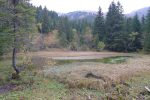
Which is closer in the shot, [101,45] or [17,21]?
[17,21]

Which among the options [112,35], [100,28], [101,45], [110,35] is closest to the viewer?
[101,45]

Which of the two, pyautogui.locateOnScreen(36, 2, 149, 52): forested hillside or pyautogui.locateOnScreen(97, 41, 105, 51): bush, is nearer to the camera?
pyautogui.locateOnScreen(97, 41, 105, 51): bush

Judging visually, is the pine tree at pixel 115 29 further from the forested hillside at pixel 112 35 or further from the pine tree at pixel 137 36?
the pine tree at pixel 137 36

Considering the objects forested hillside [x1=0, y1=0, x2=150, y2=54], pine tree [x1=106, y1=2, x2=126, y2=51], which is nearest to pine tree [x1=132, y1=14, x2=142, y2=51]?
forested hillside [x1=0, y1=0, x2=150, y2=54]

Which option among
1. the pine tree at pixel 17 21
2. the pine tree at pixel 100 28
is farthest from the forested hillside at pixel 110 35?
the pine tree at pixel 17 21

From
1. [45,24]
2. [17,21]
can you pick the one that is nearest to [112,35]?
[45,24]

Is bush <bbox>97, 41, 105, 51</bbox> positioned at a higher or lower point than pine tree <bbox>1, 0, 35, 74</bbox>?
lower

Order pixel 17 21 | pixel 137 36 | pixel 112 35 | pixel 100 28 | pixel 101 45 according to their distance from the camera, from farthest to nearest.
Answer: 1. pixel 100 28
2. pixel 112 35
3. pixel 137 36
4. pixel 101 45
5. pixel 17 21

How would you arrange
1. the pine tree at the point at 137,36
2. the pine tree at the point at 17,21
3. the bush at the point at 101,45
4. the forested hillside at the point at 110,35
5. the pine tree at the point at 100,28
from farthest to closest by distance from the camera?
the pine tree at the point at 100,28 < the forested hillside at the point at 110,35 < the pine tree at the point at 137,36 < the bush at the point at 101,45 < the pine tree at the point at 17,21

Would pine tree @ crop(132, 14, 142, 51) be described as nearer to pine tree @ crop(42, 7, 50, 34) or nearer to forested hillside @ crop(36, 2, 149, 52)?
forested hillside @ crop(36, 2, 149, 52)

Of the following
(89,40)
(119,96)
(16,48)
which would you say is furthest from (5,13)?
(89,40)

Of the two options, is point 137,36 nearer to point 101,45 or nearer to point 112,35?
point 112,35

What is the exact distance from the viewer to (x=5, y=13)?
19812 millimetres

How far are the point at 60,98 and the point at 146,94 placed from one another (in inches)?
222
